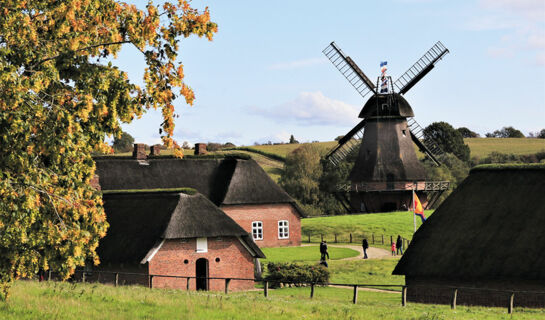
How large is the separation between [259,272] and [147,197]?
23.2 feet

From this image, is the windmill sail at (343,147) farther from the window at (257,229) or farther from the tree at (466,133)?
the tree at (466,133)

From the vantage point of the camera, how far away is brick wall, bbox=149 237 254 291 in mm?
36031

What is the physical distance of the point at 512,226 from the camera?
87.2 feet

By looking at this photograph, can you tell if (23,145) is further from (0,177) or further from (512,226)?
(512,226)

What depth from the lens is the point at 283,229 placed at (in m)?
58.4

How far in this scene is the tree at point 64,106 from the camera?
1504 centimetres

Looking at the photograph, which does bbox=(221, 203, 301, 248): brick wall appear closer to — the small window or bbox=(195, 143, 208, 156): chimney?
bbox=(195, 143, 208, 156): chimney

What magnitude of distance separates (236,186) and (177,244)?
66.9ft

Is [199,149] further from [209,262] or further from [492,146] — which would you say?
[492,146]

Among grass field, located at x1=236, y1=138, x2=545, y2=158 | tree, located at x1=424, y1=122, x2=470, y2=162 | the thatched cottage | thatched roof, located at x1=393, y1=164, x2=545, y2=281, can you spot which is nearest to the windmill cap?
thatched roof, located at x1=393, y1=164, x2=545, y2=281

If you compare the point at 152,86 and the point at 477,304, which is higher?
the point at 152,86

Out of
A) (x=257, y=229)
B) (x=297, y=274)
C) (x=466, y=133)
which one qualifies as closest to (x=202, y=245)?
(x=297, y=274)

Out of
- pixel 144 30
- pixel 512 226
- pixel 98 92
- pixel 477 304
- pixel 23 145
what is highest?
pixel 144 30

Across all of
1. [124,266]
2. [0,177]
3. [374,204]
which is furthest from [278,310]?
[374,204]
